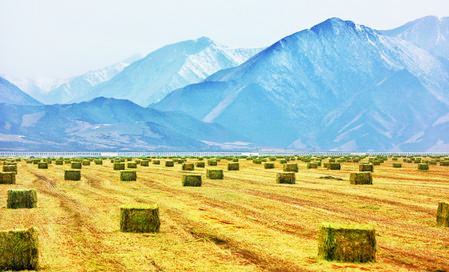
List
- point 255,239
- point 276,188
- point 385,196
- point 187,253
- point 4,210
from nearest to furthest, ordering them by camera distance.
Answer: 1. point 187,253
2. point 255,239
3. point 4,210
4. point 385,196
5. point 276,188

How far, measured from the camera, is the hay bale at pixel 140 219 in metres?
17.0

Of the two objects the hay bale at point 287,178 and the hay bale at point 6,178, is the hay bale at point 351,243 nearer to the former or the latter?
the hay bale at point 287,178

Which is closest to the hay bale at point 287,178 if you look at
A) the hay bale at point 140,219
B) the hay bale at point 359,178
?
the hay bale at point 359,178

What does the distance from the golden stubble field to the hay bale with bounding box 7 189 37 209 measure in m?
0.68

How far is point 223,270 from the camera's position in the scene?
12805 mm

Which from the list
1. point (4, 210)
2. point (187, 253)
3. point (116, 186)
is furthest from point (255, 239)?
point (116, 186)

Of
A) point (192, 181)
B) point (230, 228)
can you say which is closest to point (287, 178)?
point (192, 181)

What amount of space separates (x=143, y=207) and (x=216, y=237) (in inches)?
86.5

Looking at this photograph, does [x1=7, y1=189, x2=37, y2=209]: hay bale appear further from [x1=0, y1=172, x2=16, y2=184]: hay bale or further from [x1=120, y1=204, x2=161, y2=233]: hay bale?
[x1=0, y1=172, x2=16, y2=184]: hay bale

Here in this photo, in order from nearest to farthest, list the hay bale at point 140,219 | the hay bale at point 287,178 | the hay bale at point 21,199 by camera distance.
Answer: the hay bale at point 140,219, the hay bale at point 21,199, the hay bale at point 287,178

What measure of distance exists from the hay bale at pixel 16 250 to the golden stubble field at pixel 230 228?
20.8 inches

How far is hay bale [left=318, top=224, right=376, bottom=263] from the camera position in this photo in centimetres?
1329

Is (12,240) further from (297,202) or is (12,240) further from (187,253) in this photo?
(297,202)

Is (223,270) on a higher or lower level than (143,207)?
lower
